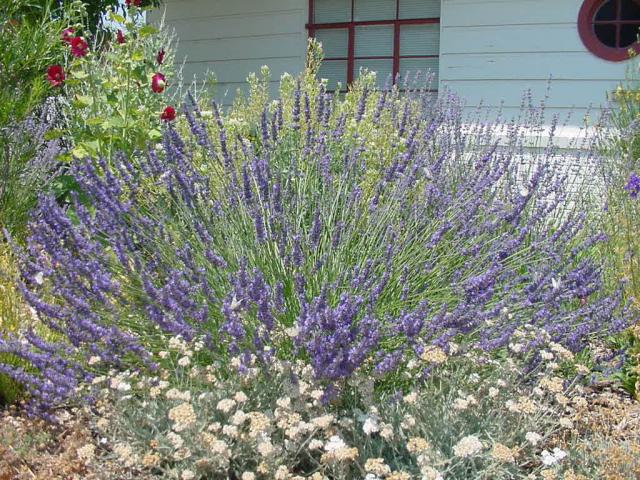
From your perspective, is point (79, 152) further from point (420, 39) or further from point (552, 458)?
point (420, 39)

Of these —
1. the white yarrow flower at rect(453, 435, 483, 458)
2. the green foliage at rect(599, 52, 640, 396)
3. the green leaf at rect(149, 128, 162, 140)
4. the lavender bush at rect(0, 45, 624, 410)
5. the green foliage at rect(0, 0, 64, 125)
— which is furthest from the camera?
the green foliage at rect(0, 0, 64, 125)

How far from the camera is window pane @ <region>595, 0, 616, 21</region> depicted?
6.03 m

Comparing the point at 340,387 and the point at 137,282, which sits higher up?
the point at 137,282

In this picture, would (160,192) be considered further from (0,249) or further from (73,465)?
(73,465)

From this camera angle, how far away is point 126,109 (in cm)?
438

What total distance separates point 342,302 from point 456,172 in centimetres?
233

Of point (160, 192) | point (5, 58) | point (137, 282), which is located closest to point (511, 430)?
point (137, 282)

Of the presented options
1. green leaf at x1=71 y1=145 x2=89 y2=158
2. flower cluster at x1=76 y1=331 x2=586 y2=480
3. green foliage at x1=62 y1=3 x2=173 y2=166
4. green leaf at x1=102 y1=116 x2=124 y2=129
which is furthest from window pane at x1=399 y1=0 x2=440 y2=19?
flower cluster at x1=76 y1=331 x2=586 y2=480

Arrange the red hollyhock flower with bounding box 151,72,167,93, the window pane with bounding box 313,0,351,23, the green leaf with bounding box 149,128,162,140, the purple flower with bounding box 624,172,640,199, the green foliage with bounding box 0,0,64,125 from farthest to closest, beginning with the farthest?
the window pane with bounding box 313,0,351,23 < the green foliage with bounding box 0,0,64,125 < the green leaf with bounding box 149,128,162,140 < the red hollyhock flower with bounding box 151,72,167,93 < the purple flower with bounding box 624,172,640,199

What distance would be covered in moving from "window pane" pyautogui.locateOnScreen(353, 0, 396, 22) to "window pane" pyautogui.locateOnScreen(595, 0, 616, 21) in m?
2.02

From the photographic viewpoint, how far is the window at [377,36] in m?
6.88

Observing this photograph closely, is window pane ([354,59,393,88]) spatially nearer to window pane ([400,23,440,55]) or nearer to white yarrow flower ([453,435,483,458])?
window pane ([400,23,440,55])

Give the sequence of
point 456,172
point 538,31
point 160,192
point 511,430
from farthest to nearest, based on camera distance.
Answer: point 538,31, point 456,172, point 160,192, point 511,430

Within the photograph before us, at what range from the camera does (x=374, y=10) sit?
7.07 meters
